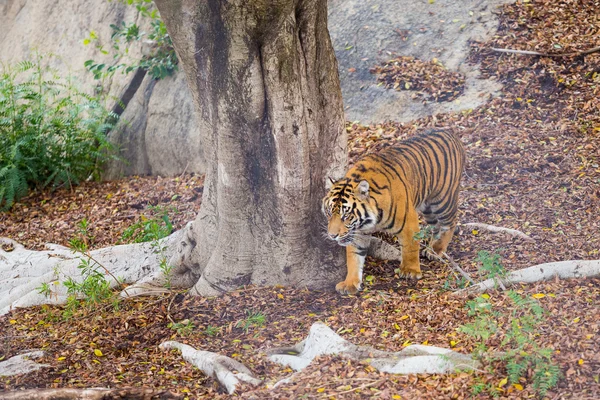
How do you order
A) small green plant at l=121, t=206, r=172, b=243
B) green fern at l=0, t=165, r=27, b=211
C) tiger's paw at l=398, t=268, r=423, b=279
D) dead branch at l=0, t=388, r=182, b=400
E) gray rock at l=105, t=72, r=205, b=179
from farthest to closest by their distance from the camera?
gray rock at l=105, t=72, r=205, b=179 → green fern at l=0, t=165, r=27, b=211 → small green plant at l=121, t=206, r=172, b=243 → tiger's paw at l=398, t=268, r=423, b=279 → dead branch at l=0, t=388, r=182, b=400

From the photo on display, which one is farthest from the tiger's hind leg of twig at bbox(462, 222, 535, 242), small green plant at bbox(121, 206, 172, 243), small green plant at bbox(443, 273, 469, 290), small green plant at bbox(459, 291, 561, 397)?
small green plant at bbox(121, 206, 172, 243)

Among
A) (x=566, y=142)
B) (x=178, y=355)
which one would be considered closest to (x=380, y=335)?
(x=178, y=355)

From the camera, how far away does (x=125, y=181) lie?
422 inches

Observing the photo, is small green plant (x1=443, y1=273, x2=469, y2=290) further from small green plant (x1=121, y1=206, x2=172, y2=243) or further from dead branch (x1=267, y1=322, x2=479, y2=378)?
small green plant (x1=121, y1=206, x2=172, y2=243)

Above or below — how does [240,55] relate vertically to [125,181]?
above

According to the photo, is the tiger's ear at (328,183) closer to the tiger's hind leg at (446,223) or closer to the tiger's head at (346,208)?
the tiger's head at (346,208)

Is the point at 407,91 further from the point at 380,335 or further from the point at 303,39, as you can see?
the point at 380,335

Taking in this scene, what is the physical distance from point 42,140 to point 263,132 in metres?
5.57

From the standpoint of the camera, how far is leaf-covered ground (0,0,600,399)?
4672 mm

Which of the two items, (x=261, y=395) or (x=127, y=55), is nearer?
(x=261, y=395)

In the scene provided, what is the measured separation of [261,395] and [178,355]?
3.81 feet

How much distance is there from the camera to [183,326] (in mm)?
5887

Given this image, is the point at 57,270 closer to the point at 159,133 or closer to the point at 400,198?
the point at 400,198

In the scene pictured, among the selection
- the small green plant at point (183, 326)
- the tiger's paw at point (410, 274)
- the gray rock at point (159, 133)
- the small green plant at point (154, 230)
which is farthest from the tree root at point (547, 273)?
the gray rock at point (159, 133)
